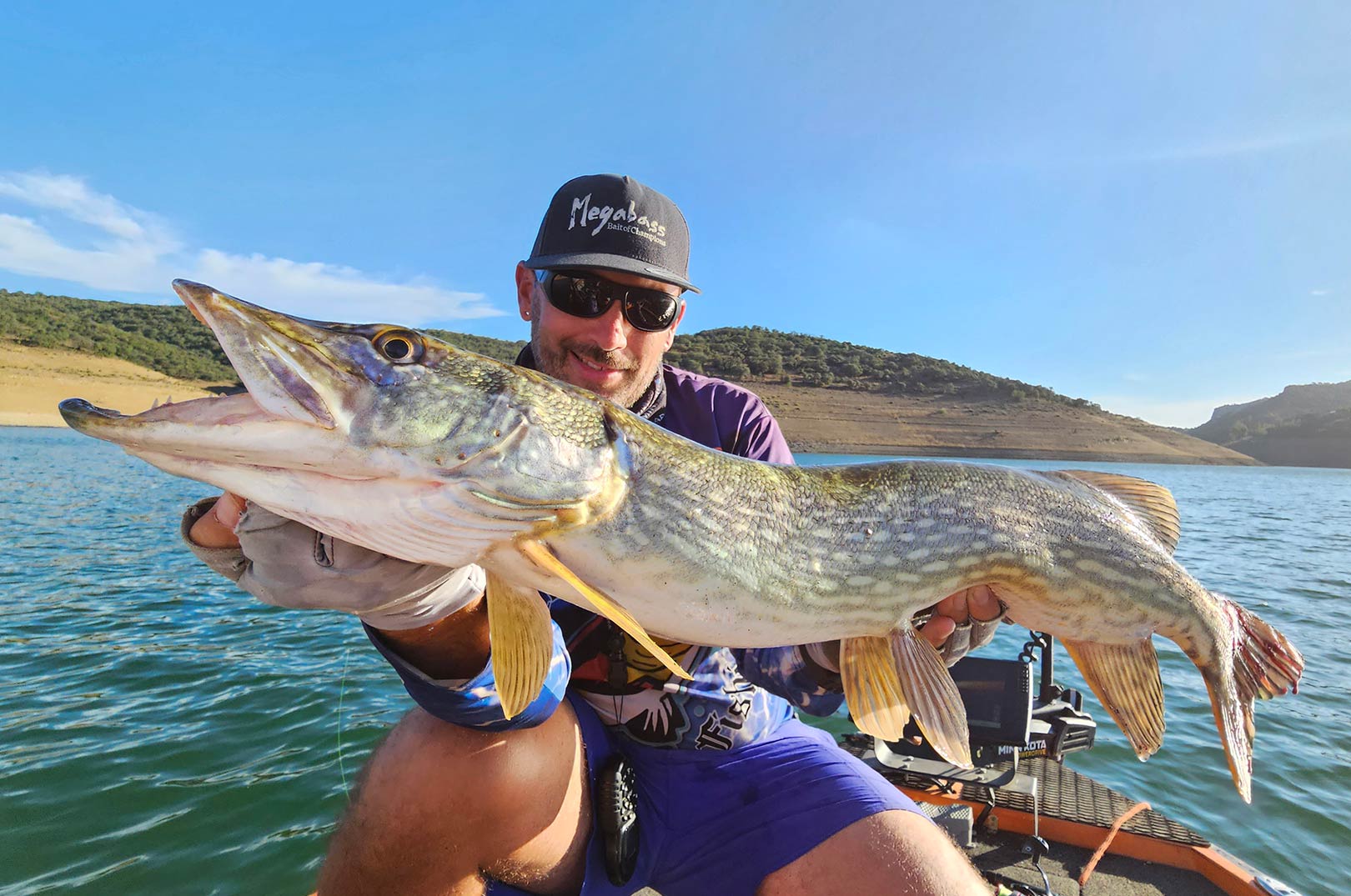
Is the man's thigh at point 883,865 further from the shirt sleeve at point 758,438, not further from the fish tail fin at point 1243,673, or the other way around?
the shirt sleeve at point 758,438

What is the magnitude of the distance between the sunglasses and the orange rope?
3.23m

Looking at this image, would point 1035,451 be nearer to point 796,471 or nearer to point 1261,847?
point 1261,847

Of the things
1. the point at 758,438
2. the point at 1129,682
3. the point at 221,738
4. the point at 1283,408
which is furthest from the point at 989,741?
the point at 1283,408

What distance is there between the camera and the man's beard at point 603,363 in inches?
116

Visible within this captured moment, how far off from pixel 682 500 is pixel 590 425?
1.05 feet

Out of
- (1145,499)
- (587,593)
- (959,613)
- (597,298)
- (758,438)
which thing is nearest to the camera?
(587,593)

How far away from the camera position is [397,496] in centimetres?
152

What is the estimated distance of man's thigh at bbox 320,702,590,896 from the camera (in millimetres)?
2201

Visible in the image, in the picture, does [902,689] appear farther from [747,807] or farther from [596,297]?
[596,297]

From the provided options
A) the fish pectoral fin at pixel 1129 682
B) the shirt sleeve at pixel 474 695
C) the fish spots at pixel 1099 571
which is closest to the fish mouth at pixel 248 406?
the shirt sleeve at pixel 474 695

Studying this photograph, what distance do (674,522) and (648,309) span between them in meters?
1.45

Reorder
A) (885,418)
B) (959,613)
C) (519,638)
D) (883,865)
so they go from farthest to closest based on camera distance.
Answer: (885,418) < (959,613) < (883,865) < (519,638)

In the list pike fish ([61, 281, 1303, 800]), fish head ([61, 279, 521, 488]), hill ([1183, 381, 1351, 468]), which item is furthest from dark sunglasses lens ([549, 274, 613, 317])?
hill ([1183, 381, 1351, 468])

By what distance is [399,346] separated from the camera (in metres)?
1.64
